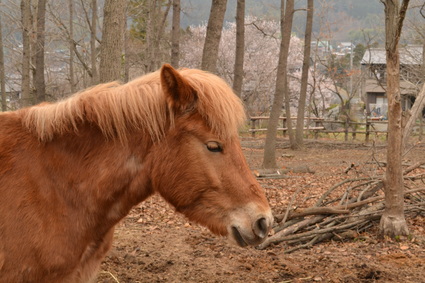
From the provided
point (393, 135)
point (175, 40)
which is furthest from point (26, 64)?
point (393, 135)

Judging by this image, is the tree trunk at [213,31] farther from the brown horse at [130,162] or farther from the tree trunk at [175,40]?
the brown horse at [130,162]

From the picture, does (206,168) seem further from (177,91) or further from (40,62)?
(40,62)

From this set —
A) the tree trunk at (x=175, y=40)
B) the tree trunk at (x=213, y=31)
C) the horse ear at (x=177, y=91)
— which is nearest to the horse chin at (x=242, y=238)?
the horse ear at (x=177, y=91)

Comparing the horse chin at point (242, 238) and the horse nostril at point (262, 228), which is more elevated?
the horse nostril at point (262, 228)

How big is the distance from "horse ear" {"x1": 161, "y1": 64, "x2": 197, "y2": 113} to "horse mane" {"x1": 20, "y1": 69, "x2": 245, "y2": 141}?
0.05 m

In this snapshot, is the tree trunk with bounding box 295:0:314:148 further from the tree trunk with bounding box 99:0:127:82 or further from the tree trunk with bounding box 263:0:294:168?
the tree trunk with bounding box 99:0:127:82

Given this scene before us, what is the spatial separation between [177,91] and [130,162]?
0.52m

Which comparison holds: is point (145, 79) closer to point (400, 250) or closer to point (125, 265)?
point (125, 265)

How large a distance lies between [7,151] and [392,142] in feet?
14.4

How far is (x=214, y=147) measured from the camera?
2617 mm

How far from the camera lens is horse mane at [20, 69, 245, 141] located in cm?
264

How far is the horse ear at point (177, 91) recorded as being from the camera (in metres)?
2.53

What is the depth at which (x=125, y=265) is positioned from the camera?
4.76 m

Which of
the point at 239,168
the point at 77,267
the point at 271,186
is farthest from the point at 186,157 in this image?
the point at 271,186
